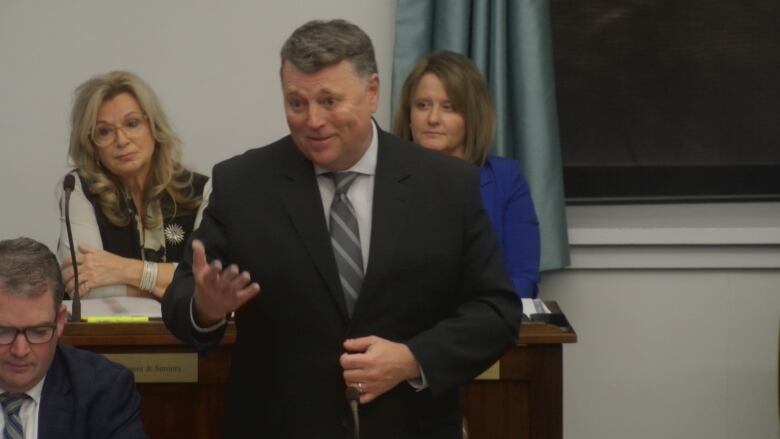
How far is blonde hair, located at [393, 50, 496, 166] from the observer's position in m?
4.10

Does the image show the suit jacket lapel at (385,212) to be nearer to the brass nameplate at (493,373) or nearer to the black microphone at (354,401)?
the black microphone at (354,401)

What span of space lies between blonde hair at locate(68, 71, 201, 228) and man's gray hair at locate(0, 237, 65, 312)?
123 cm

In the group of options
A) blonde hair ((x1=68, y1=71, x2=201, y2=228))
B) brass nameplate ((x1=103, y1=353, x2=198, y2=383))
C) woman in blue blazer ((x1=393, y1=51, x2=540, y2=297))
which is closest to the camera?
brass nameplate ((x1=103, y1=353, x2=198, y2=383))

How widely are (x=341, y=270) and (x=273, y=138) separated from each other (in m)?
2.40

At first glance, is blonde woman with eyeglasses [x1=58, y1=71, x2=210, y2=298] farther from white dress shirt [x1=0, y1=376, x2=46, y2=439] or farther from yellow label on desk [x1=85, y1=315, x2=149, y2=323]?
white dress shirt [x1=0, y1=376, x2=46, y2=439]

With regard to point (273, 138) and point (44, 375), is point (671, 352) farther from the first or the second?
point (44, 375)

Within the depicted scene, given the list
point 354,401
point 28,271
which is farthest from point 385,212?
point 28,271

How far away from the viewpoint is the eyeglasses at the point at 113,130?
4004 mm

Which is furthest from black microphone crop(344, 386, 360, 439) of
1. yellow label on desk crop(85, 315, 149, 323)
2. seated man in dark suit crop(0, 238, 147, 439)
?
yellow label on desk crop(85, 315, 149, 323)

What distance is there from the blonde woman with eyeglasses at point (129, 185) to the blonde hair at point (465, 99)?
68 centimetres

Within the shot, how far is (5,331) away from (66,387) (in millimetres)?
179

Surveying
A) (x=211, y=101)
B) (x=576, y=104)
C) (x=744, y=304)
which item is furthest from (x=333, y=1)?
(x=744, y=304)

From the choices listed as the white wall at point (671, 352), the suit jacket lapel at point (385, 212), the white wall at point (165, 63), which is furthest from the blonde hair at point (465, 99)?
the suit jacket lapel at point (385, 212)

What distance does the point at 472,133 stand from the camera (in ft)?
13.5
